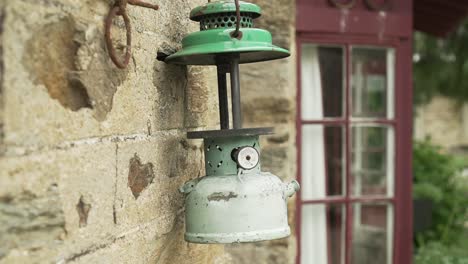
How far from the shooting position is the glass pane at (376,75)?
345 cm

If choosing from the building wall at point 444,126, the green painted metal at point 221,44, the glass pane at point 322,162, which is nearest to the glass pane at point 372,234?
the glass pane at point 322,162

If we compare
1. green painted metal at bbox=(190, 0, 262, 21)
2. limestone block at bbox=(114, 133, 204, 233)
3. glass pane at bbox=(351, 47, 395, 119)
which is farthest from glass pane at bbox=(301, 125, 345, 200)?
green painted metal at bbox=(190, 0, 262, 21)

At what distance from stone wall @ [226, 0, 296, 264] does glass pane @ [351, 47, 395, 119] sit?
0.56 metres

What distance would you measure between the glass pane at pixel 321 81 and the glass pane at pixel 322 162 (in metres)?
0.08

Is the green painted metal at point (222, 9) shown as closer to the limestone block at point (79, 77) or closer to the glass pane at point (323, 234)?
the limestone block at point (79, 77)

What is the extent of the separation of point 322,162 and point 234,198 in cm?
166

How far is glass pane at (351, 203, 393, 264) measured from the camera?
3523 millimetres

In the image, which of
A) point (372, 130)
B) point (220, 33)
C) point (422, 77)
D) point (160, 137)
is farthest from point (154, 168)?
point (422, 77)

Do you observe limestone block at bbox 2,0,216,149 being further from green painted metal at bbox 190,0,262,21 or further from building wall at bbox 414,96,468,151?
building wall at bbox 414,96,468,151

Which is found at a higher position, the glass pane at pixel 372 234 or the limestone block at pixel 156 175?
the limestone block at pixel 156 175

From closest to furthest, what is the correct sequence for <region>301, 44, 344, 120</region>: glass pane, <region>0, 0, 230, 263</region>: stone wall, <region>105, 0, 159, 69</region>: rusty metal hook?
1. <region>0, 0, 230, 263</region>: stone wall
2. <region>105, 0, 159, 69</region>: rusty metal hook
3. <region>301, 44, 344, 120</region>: glass pane

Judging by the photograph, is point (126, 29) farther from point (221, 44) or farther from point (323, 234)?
point (323, 234)

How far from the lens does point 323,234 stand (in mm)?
3363

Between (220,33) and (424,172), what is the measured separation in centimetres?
429
